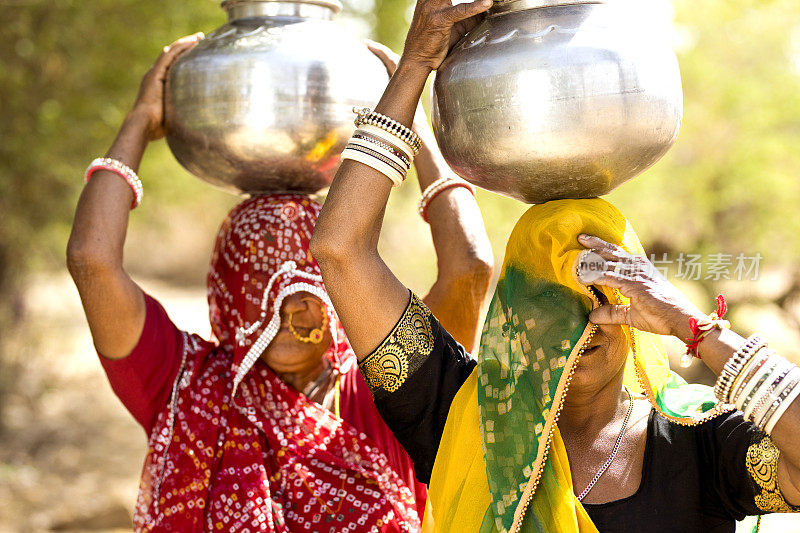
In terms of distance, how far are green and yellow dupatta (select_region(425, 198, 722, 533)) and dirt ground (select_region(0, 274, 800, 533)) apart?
4.51m

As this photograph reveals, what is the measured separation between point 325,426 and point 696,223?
7.37m

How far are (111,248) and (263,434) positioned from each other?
68 centimetres

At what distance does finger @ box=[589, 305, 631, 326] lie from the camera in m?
1.83

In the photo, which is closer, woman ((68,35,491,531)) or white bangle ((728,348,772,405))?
white bangle ((728,348,772,405))

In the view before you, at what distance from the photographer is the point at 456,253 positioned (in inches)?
108

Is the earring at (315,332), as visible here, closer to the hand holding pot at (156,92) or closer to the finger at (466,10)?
the hand holding pot at (156,92)

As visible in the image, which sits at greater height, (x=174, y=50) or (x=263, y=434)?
(x=174, y=50)

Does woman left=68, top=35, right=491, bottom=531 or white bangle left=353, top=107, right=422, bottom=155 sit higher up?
white bangle left=353, top=107, right=422, bottom=155

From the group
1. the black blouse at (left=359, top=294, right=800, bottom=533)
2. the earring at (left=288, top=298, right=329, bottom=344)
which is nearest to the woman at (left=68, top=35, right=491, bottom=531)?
the earring at (left=288, top=298, right=329, bottom=344)

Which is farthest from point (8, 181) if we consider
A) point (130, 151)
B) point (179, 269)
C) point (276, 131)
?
point (179, 269)

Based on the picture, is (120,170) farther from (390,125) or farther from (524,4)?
(524,4)

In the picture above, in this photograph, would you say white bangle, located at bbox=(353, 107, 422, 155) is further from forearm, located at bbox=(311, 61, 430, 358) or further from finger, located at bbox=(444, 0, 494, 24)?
finger, located at bbox=(444, 0, 494, 24)

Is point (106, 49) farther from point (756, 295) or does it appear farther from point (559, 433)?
point (756, 295)

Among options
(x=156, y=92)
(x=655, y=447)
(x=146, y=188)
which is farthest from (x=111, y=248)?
(x=146, y=188)
